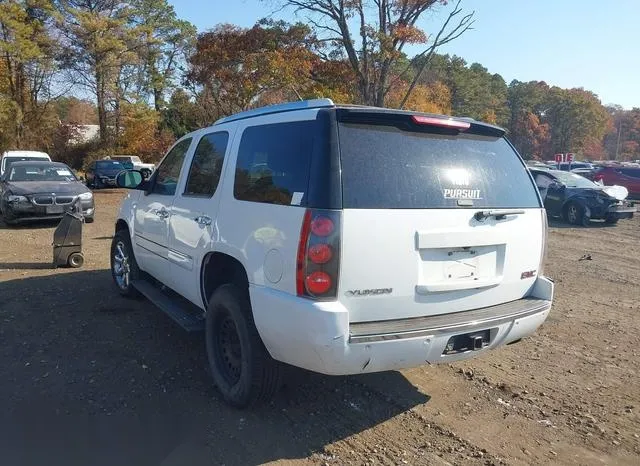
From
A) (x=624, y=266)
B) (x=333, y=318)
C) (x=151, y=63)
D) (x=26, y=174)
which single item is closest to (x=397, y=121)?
(x=333, y=318)

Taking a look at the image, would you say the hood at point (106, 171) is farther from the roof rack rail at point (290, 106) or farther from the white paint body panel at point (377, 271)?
the white paint body panel at point (377, 271)

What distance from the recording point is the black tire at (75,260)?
8.28 metres

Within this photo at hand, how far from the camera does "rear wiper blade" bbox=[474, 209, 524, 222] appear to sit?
353 centimetres

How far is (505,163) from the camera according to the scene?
396 centimetres

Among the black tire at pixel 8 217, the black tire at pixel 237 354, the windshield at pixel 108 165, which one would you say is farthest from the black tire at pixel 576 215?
the windshield at pixel 108 165

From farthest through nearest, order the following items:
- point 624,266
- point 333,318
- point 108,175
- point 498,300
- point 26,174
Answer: point 108,175, point 26,174, point 624,266, point 498,300, point 333,318

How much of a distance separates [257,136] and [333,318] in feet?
5.14

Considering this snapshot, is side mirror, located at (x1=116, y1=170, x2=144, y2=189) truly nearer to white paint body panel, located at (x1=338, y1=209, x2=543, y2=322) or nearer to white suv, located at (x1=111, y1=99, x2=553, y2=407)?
white suv, located at (x1=111, y1=99, x2=553, y2=407)

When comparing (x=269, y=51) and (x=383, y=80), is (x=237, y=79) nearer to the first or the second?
(x=269, y=51)

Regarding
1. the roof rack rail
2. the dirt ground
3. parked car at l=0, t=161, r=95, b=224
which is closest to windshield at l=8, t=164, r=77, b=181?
parked car at l=0, t=161, r=95, b=224

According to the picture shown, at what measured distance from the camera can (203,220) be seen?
423 centimetres

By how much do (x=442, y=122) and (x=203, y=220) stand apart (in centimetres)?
194

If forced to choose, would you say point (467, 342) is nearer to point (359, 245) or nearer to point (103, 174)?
point (359, 245)

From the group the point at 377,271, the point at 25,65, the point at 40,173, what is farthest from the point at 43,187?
the point at 25,65
